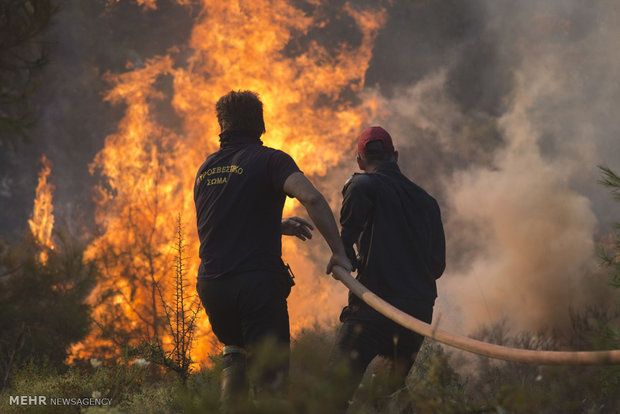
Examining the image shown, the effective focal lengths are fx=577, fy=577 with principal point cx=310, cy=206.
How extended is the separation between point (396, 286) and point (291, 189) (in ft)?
2.91

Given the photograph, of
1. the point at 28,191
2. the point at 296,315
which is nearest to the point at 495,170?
the point at 296,315

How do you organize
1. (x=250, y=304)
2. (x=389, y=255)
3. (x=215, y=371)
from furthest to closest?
(x=389, y=255) → (x=250, y=304) → (x=215, y=371)

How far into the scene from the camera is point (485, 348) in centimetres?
257

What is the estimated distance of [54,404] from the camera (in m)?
4.41

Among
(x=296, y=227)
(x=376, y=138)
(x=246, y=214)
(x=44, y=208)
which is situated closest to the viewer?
(x=246, y=214)

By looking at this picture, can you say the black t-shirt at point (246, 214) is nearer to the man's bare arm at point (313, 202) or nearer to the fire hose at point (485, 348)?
the man's bare arm at point (313, 202)

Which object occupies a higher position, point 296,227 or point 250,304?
point 296,227

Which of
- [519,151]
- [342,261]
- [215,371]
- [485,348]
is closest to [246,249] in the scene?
[342,261]

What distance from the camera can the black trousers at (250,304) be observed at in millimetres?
3299

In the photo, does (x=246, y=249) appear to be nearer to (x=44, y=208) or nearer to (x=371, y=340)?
(x=371, y=340)

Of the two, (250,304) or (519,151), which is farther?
(519,151)

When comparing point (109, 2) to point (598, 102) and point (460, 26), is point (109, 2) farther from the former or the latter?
point (598, 102)

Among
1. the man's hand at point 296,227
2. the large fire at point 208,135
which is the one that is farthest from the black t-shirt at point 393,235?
the large fire at point 208,135

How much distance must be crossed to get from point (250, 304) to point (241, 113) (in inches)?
48.1
